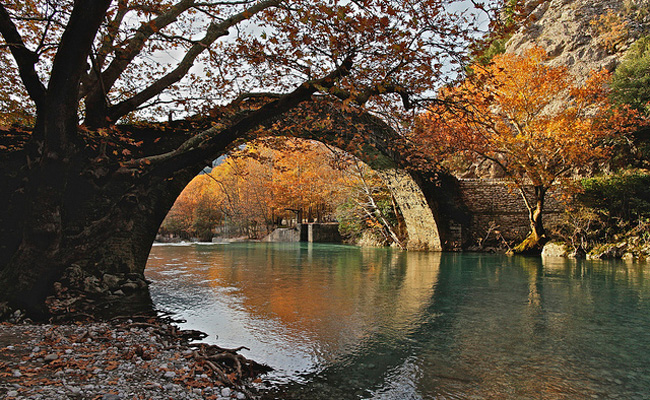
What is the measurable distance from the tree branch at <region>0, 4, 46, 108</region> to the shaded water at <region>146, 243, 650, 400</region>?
333 centimetres

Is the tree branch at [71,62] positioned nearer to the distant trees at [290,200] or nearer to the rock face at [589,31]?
the distant trees at [290,200]

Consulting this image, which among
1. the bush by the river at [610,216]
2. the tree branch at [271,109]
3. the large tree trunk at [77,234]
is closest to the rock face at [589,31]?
the bush by the river at [610,216]

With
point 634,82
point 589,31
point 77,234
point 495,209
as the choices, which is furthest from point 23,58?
point 589,31

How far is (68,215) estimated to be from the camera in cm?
651

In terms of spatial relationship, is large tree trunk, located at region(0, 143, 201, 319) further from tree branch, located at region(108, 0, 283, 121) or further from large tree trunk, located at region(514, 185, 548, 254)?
large tree trunk, located at region(514, 185, 548, 254)

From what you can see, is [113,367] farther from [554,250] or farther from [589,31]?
[589,31]

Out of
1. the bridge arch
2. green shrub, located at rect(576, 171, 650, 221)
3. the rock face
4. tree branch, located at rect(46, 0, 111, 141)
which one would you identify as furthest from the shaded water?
Result: the rock face

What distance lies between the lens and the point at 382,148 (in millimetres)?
14703

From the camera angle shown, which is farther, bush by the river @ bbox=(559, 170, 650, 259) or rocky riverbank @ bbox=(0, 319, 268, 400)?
bush by the river @ bbox=(559, 170, 650, 259)

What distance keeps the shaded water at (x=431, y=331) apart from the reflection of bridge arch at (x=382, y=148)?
4.36 m

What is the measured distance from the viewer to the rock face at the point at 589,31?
24.4 m

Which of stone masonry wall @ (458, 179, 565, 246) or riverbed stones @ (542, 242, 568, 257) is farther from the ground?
stone masonry wall @ (458, 179, 565, 246)

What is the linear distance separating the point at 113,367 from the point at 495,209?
682 inches

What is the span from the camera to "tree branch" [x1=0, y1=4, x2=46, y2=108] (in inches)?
173
